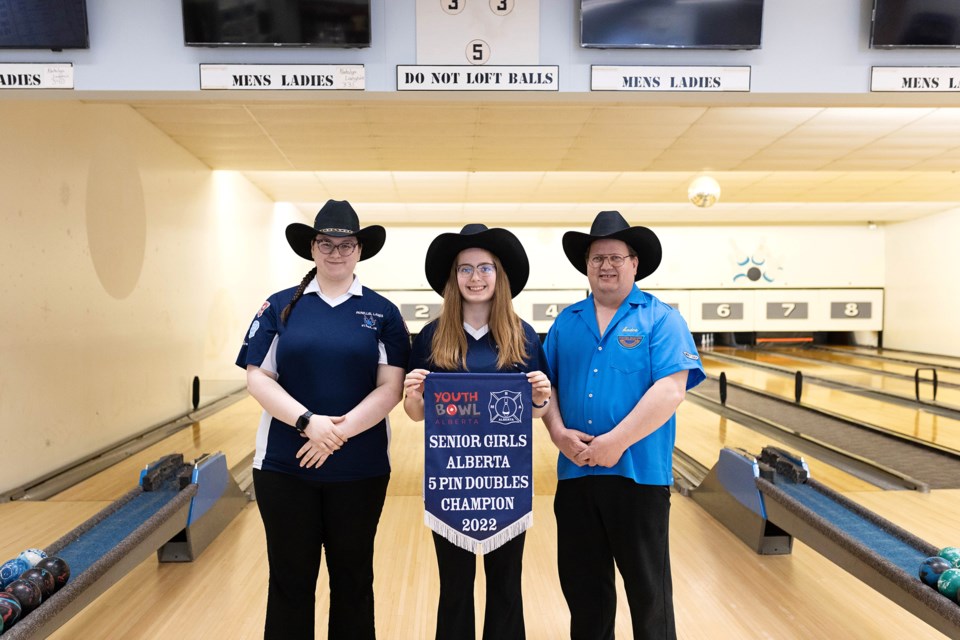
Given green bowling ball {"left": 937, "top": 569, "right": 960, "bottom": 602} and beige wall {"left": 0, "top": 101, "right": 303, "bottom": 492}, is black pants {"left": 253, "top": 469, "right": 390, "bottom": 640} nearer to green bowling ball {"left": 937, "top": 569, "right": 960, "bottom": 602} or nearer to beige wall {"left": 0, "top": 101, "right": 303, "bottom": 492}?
green bowling ball {"left": 937, "top": 569, "right": 960, "bottom": 602}

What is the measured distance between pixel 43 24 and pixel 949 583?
4266 mm

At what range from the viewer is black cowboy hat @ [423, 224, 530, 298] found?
1872mm

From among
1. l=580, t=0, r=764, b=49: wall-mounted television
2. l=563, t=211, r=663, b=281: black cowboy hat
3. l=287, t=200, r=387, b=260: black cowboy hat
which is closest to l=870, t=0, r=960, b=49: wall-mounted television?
l=580, t=0, r=764, b=49: wall-mounted television

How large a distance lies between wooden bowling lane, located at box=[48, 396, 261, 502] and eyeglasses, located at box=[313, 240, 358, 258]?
2.97 metres

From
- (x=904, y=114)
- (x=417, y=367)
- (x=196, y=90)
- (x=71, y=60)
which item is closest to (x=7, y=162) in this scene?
(x=71, y=60)

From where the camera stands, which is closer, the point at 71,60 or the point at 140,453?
the point at 71,60

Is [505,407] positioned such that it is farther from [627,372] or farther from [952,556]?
[952,556]

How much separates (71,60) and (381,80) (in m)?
1.46

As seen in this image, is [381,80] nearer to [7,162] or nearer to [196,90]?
[196,90]

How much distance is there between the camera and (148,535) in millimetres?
2729

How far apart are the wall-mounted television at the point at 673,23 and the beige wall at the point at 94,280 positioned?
369 cm

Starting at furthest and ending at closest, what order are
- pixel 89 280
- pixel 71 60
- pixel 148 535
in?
1. pixel 89 280
2. pixel 71 60
3. pixel 148 535

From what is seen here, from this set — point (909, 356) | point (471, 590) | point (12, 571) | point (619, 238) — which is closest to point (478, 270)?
point (619, 238)

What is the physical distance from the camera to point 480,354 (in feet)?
6.08
